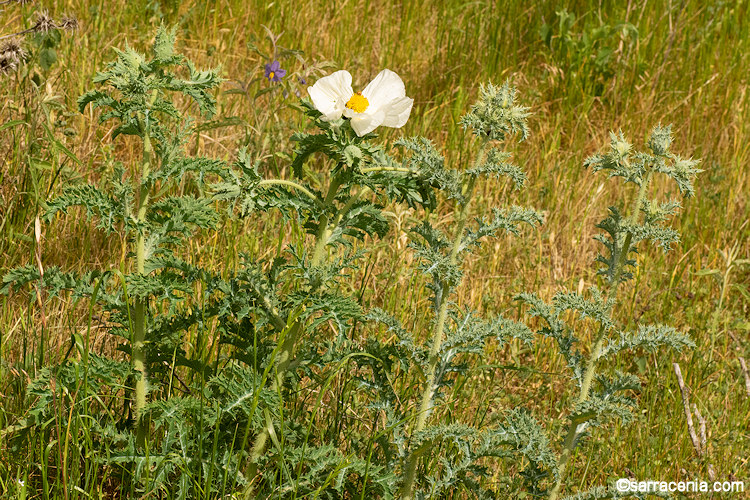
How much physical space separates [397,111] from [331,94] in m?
0.17

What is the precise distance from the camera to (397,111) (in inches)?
79.3

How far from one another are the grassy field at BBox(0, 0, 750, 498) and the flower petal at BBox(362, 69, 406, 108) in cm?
71

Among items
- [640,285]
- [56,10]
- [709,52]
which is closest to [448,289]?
[640,285]

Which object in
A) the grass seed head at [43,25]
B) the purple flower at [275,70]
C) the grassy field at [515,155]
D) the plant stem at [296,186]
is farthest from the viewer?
the purple flower at [275,70]

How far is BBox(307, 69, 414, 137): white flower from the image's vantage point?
1.93 metres

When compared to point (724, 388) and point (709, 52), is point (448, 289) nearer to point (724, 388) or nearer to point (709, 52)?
point (724, 388)

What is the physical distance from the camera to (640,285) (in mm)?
3721

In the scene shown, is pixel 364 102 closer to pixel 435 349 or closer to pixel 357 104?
pixel 357 104

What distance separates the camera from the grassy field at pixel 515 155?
2.91m

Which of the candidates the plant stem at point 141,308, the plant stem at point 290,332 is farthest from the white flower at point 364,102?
the plant stem at point 141,308

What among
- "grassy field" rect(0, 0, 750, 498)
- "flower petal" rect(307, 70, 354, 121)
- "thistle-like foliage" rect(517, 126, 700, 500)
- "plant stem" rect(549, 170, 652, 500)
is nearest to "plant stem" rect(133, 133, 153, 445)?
"grassy field" rect(0, 0, 750, 498)

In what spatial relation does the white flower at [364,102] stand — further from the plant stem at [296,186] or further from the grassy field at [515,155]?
the grassy field at [515,155]

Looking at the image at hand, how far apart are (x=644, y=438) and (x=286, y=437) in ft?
4.57

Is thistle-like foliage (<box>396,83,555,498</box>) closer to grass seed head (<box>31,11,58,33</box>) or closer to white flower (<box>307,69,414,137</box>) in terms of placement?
white flower (<box>307,69,414,137</box>)
